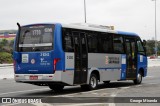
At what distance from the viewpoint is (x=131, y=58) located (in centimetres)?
2233

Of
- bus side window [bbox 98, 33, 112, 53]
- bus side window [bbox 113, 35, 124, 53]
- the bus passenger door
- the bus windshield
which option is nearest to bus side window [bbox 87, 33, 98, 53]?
bus side window [bbox 98, 33, 112, 53]

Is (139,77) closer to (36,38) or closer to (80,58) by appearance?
(80,58)

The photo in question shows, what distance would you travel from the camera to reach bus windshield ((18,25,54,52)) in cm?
1680

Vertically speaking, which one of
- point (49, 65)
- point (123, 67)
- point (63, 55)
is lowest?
point (123, 67)

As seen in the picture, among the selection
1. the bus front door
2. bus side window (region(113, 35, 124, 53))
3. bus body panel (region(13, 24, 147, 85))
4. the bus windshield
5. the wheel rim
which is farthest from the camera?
bus side window (region(113, 35, 124, 53))

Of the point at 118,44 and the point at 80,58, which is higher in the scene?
the point at 118,44

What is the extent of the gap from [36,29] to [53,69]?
191 cm

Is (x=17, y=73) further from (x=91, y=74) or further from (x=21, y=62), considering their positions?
(x=91, y=74)

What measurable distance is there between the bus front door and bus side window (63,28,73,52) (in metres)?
0.30

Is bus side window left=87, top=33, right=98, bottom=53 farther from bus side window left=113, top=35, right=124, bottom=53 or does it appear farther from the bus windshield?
the bus windshield

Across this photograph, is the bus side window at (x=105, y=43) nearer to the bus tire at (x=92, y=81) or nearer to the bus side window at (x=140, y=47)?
the bus tire at (x=92, y=81)

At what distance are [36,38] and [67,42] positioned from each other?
4.17ft

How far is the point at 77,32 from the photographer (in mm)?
17891

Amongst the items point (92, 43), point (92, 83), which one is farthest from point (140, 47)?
point (92, 83)
